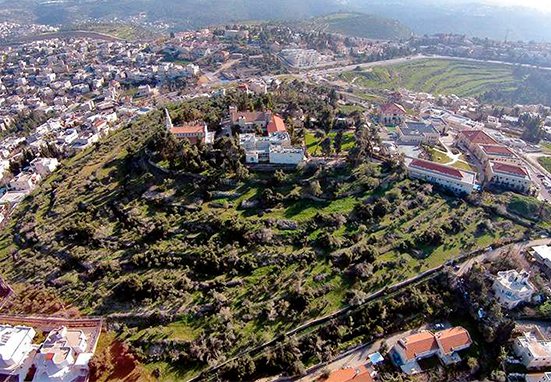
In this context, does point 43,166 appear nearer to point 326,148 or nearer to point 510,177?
point 326,148

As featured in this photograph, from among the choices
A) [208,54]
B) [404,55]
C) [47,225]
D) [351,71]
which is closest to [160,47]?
[208,54]

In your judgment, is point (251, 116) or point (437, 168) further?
point (251, 116)

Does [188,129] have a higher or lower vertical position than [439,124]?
higher

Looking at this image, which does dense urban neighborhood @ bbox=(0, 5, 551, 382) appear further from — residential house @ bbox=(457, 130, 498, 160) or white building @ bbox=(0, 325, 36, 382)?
residential house @ bbox=(457, 130, 498, 160)

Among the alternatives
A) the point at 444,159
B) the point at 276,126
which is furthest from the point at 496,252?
the point at 276,126

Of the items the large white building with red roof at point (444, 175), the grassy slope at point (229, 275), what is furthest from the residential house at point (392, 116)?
the grassy slope at point (229, 275)

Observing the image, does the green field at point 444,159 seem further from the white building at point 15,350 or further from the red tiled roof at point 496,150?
the white building at point 15,350
